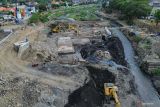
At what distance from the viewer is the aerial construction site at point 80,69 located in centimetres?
3139

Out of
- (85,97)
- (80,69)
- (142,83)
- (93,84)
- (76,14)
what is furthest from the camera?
(76,14)

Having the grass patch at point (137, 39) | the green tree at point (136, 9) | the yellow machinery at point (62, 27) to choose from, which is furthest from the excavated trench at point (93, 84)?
the green tree at point (136, 9)

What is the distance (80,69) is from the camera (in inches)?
1565

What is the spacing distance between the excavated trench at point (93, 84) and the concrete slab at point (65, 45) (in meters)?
1.99

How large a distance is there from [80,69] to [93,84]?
428 cm

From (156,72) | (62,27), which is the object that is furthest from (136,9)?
(156,72)

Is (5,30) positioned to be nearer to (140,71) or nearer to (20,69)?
(20,69)

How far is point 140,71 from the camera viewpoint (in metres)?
42.8

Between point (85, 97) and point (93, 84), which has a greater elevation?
point (85, 97)

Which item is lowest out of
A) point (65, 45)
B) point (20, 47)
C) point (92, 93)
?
point (65, 45)

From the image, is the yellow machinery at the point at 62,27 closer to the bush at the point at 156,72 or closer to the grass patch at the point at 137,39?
the grass patch at the point at 137,39

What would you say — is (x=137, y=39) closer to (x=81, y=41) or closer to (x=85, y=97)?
(x=81, y=41)

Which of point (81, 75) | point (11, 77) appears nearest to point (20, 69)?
point (11, 77)

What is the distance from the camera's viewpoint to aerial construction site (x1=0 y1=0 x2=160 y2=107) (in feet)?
103
